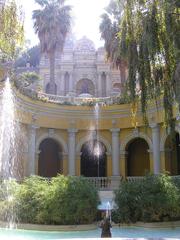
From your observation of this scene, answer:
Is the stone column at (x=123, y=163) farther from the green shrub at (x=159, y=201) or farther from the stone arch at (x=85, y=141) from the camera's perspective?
the green shrub at (x=159, y=201)

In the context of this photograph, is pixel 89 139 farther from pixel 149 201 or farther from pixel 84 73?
pixel 84 73

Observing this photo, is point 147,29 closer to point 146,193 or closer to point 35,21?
point 146,193

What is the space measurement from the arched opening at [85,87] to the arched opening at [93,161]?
16453mm

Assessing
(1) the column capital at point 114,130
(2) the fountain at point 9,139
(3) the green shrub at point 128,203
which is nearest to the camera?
(3) the green shrub at point 128,203

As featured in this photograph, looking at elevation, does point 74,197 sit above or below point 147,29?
below

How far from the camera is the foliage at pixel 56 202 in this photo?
11891mm

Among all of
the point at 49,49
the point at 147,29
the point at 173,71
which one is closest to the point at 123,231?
the point at 173,71

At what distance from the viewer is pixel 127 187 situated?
13375 mm

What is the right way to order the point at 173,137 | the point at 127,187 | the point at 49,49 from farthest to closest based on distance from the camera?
the point at 49,49 → the point at 127,187 → the point at 173,137

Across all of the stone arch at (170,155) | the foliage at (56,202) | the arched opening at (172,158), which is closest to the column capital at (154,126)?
the stone arch at (170,155)

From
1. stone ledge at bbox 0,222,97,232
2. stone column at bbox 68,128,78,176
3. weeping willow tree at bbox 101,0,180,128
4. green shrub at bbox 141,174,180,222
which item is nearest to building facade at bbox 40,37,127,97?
stone column at bbox 68,128,78,176

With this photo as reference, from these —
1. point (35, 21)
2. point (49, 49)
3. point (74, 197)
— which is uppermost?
point (35, 21)

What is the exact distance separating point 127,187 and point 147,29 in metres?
6.51

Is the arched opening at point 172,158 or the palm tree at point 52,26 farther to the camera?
the palm tree at point 52,26
